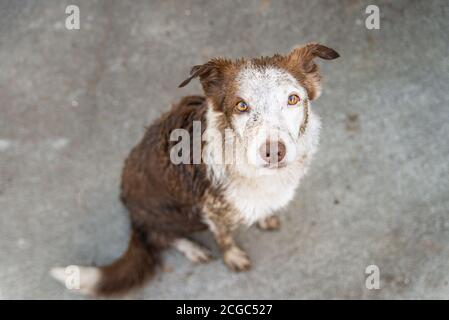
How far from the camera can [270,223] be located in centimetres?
383

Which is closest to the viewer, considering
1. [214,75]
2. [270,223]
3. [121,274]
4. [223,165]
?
[214,75]

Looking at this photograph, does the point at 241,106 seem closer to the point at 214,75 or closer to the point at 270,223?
the point at 214,75

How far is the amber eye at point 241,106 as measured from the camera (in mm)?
2506

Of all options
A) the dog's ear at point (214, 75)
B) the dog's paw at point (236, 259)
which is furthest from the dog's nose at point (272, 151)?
the dog's paw at point (236, 259)

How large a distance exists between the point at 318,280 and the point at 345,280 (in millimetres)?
216

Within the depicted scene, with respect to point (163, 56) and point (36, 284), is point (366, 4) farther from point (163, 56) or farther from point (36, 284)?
point (36, 284)

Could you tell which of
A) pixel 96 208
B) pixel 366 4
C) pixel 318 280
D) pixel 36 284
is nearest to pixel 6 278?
pixel 36 284

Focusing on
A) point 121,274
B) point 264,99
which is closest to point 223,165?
point 264,99

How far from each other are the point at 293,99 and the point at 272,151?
1.11 feet

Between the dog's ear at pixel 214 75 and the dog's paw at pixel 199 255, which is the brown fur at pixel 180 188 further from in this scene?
the dog's paw at pixel 199 255

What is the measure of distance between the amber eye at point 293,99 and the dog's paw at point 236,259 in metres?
1.59

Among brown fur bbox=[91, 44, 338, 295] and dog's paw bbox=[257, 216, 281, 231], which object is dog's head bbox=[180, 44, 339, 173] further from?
dog's paw bbox=[257, 216, 281, 231]

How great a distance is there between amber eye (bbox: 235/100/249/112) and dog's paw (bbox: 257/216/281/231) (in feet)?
4.95
